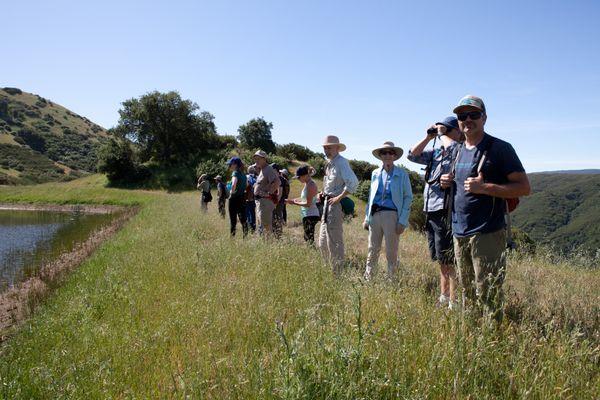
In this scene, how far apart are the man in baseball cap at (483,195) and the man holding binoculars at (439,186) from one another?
0.84 m

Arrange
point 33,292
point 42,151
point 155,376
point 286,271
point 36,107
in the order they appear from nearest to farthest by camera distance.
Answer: point 155,376, point 286,271, point 33,292, point 42,151, point 36,107

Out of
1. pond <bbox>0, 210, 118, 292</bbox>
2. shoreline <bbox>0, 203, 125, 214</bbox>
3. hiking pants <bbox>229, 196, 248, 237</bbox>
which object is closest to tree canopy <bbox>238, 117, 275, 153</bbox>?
shoreline <bbox>0, 203, 125, 214</bbox>

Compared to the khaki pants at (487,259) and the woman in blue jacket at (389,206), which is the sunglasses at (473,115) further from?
the woman in blue jacket at (389,206)

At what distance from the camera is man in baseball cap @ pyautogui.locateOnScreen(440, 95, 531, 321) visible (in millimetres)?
3193

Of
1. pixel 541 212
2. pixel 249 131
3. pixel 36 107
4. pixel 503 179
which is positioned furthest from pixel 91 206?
pixel 541 212

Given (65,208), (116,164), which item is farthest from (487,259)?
(116,164)

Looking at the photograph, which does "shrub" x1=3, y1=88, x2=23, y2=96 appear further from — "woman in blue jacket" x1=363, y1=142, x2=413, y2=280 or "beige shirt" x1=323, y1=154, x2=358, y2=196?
"woman in blue jacket" x1=363, y1=142, x2=413, y2=280

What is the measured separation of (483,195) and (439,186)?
4.22 ft

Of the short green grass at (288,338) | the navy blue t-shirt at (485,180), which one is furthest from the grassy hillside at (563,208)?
the navy blue t-shirt at (485,180)

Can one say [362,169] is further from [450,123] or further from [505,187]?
[505,187]

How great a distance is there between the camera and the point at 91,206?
31766 mm

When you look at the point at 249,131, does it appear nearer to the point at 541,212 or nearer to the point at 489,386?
the point at 489,386

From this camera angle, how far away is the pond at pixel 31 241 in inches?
428

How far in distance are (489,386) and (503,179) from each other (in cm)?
170
